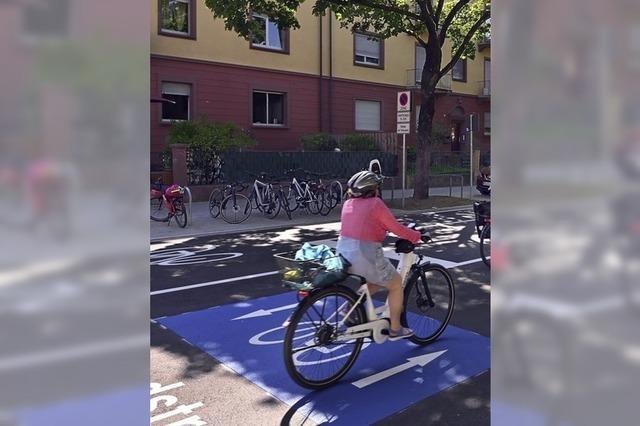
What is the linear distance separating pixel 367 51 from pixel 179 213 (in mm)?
18267

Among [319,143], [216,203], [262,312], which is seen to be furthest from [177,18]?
[262,312]

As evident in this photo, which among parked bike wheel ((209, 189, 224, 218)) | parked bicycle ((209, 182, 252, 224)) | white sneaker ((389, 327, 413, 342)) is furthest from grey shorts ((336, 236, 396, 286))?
parked bike wheel ((209, 189, 224, 218))

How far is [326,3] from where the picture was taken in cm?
1575

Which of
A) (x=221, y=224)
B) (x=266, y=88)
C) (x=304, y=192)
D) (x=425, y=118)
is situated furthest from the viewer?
(x=266, y=88)

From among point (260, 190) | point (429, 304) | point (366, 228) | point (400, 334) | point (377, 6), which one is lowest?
point (400, 334)

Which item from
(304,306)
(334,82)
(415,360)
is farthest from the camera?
(334,82)

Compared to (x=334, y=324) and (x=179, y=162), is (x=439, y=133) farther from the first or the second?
(x=334, y=324)

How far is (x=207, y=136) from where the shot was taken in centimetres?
1875

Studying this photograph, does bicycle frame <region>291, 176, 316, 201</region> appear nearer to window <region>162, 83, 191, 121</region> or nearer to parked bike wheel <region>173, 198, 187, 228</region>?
parked bike wheel <region>173, 198, 187, 228</region>
